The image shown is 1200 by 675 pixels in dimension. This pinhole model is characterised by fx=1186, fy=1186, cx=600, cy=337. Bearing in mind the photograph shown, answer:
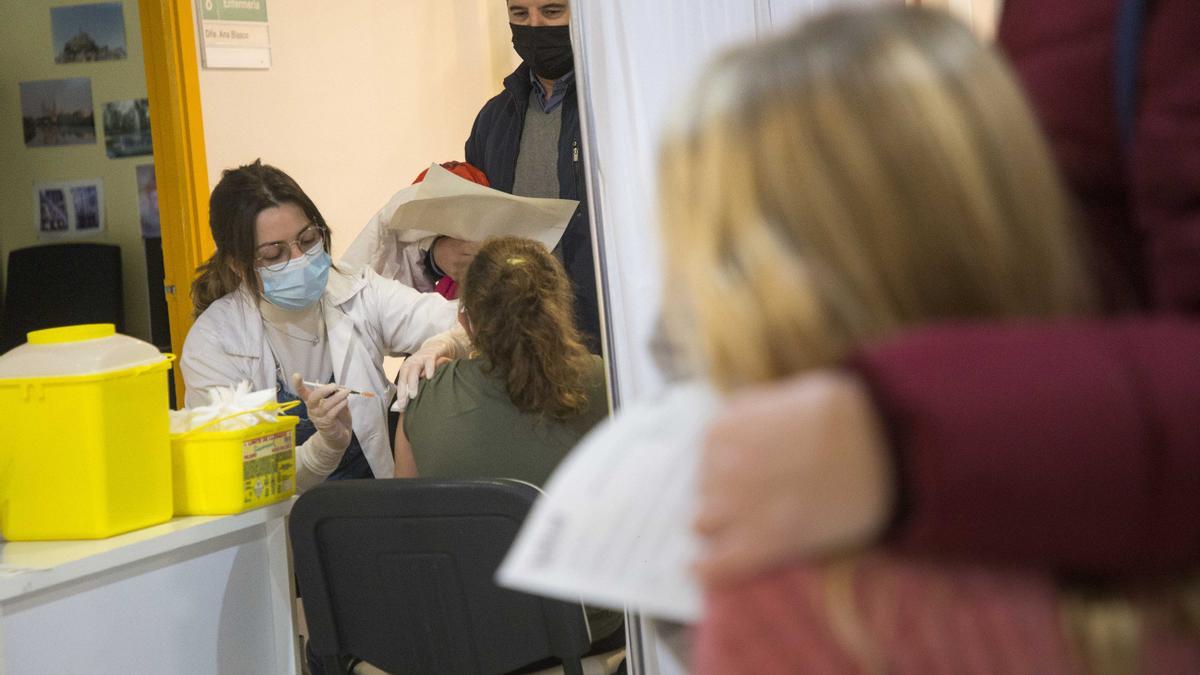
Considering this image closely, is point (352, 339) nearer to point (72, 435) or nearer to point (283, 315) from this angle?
point (283, 315)

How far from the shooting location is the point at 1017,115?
588 millimetres

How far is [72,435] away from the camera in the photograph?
1754mm

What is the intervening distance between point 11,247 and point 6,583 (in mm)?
4521

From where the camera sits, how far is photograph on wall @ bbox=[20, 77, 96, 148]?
17.7 ft

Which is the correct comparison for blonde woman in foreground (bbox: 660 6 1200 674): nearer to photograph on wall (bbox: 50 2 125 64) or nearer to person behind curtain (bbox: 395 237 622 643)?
person behind curtain (bbox: 395 237 622 643)

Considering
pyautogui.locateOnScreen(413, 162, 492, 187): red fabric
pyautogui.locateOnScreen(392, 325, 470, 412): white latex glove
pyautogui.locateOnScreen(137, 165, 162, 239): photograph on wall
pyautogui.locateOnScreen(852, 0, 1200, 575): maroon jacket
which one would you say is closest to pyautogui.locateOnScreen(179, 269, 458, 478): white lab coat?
pyautogui.locateOnScreen(392, 325, 470, 412): white latex glove

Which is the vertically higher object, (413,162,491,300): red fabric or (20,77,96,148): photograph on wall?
(20,77,96,148): photograph on wall

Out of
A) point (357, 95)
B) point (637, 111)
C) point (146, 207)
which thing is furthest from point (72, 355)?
point (146, 207)

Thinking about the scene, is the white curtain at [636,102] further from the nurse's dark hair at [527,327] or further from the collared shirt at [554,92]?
the collared shirt at [554,92]

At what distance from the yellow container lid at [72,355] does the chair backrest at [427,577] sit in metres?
0.37

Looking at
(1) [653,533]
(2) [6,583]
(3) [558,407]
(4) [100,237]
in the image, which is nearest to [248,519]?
(2) [6,583]

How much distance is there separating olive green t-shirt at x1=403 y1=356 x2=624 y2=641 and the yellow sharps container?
637 mm

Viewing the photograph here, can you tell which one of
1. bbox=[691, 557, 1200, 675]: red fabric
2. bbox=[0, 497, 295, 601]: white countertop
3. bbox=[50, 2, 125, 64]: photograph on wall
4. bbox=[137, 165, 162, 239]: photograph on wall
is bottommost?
bbox=[0, 497, 295, 601]: white countertop

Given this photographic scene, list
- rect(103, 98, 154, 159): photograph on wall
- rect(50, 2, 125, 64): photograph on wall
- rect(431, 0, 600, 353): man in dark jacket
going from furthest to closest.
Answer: rect(103, 98, 154, 159): photograph on wall
rect(50, 2, 125, 64): photograph on wall
rect(431, 0, 600, 353): man in dark jacket
